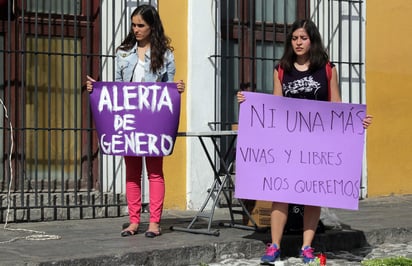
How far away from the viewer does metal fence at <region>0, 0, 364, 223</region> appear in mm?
7805

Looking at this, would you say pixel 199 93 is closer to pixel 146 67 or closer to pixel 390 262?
pixel 146 67

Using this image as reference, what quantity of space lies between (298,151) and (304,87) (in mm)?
465

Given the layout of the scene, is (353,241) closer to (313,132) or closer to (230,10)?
(313,132)

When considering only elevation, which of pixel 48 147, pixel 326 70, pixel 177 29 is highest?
pixel 177 29

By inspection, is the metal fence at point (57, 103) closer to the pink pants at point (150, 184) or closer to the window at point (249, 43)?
the window at point (249, 43)

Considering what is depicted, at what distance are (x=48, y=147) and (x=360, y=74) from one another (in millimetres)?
3744

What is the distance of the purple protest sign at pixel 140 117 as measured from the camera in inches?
246

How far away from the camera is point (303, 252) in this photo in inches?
235

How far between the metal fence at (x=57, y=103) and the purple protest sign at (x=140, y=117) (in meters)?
1.59

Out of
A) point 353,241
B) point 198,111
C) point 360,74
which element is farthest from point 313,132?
point 360,74

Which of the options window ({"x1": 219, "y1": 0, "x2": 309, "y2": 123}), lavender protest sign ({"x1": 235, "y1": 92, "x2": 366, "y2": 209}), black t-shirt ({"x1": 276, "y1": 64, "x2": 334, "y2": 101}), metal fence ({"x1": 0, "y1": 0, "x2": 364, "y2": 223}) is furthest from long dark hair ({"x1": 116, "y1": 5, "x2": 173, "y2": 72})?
window ({"x1": 219, "y1": 0, "x2": 309, "y2": 123})

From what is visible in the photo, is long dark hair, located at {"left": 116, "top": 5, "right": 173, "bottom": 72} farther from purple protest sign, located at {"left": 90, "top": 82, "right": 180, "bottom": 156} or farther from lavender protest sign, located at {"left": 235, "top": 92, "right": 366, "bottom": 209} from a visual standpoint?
lavender protest sign, located at {"left": 235, "top": 92, "right": 366, "bottom": 209}

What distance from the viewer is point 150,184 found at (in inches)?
252

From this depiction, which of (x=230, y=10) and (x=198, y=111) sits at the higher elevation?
(x=230, y=10)
